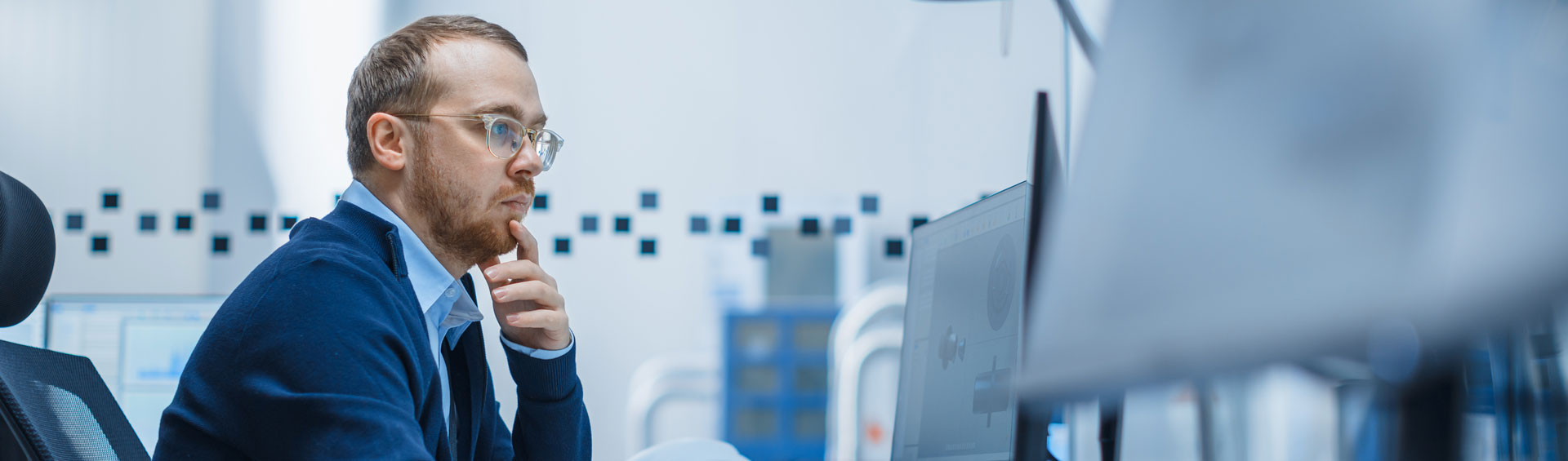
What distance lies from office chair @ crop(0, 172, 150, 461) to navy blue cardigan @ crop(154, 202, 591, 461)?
373mm

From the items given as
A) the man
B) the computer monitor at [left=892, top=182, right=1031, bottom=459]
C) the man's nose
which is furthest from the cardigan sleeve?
the computer monitor at [left=892, top=182, right=1031, bottom=459]

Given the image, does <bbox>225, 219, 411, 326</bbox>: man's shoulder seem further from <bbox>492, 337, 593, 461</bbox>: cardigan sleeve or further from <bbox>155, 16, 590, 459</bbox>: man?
<bbox>492, 337, 593, 461</bbox>: cardigan sleeve

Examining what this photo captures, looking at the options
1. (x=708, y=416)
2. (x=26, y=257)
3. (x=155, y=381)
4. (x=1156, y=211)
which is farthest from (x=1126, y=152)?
(x=155, y=381)

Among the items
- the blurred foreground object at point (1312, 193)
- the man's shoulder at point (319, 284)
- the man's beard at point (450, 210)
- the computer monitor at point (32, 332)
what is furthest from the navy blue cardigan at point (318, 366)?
the computer monitor at point (32, 332)

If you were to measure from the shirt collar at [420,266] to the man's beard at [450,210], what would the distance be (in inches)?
1.1

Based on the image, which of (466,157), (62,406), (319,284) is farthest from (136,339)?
(319,284)

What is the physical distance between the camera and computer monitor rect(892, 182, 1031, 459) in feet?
3.63

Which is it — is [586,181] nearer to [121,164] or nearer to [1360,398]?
[121,164]

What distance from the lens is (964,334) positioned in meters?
1.21

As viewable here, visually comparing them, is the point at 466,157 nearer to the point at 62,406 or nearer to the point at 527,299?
the point at 527,299

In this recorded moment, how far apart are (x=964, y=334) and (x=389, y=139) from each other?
2.46ft

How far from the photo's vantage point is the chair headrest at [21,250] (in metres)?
1.23

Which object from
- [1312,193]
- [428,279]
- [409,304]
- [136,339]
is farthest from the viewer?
[136,339]

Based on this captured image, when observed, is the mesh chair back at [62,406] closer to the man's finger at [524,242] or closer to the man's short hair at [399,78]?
the man's short hair at [399,78]
